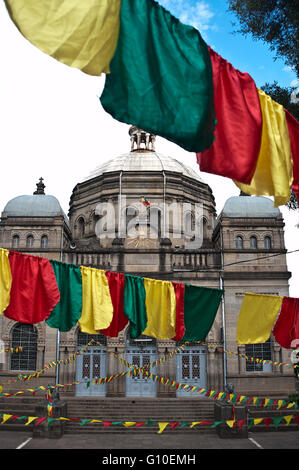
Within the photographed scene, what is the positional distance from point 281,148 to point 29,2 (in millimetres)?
4071

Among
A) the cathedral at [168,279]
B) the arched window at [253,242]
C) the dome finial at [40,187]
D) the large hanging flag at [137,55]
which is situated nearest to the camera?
the large hanging flag at [137,55]

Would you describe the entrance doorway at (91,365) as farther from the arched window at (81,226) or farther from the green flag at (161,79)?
the green flag at (161,79)

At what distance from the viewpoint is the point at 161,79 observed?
544 cm

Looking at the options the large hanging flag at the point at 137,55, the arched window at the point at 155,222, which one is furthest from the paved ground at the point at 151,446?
the arched window at the point at 155,222

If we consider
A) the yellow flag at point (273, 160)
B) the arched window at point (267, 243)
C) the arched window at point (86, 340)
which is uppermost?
the arched window at point (267, 243)

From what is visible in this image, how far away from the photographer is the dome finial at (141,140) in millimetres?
38562

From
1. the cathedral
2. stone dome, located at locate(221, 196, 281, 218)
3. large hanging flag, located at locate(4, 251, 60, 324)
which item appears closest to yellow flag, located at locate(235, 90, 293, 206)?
large hanging flag, located at locate(4, 251, 60, 324)

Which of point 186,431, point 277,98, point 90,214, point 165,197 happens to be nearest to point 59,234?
point 90,214

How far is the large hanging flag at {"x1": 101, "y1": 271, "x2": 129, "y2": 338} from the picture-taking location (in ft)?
37.8

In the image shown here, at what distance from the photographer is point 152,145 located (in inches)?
1540

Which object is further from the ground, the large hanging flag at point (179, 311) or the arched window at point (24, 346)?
the large hanging flag at point (179, 311)

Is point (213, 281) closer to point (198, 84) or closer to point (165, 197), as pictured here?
point (165, 197)

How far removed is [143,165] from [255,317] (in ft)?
76.0

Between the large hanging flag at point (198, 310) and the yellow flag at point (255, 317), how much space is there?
82 centimetres
